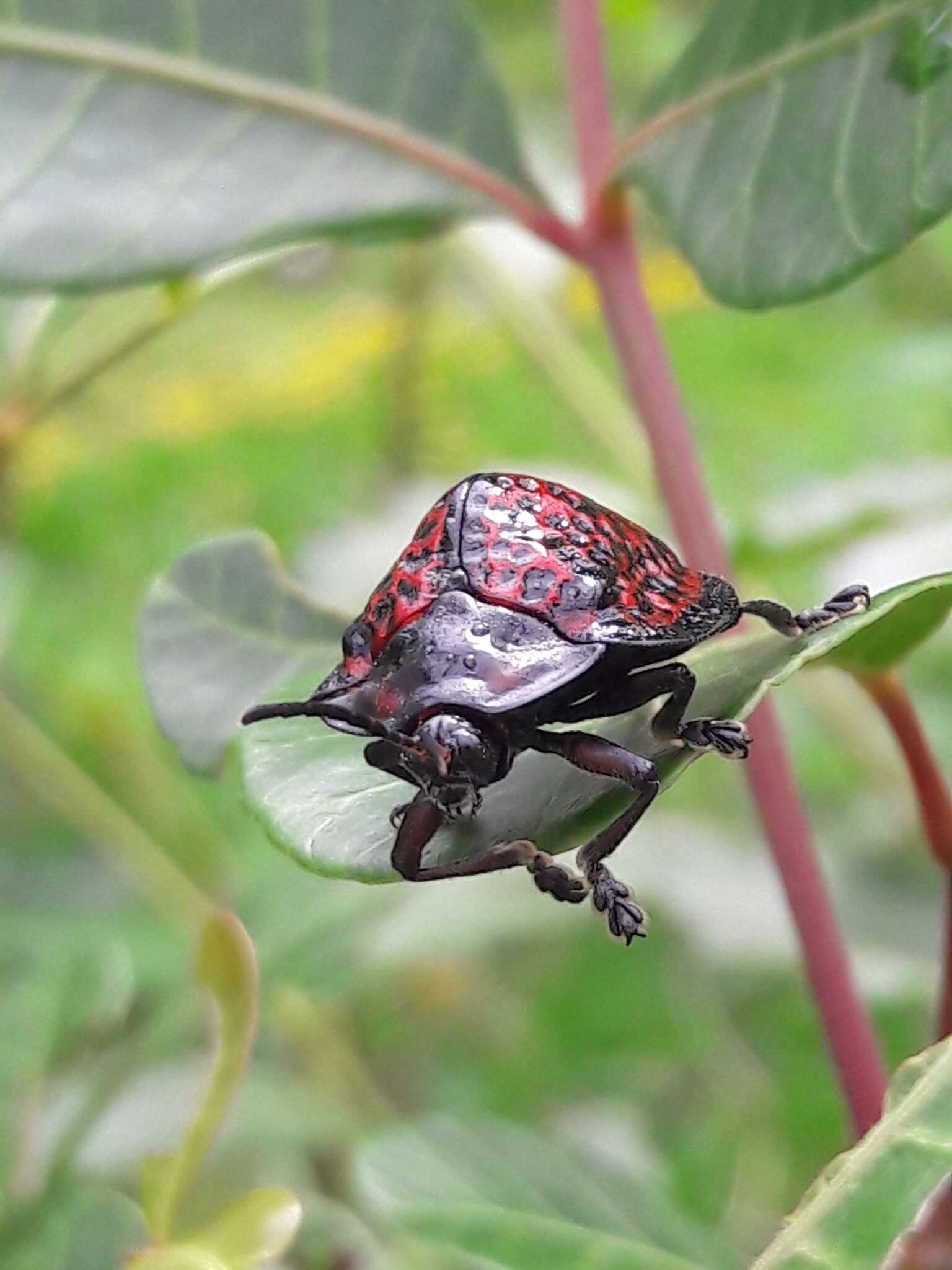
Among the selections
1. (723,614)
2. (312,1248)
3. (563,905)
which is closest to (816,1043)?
(563,905)

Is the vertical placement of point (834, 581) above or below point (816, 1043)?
above

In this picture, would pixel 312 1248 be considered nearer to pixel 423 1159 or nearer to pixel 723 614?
pixel 423 1159

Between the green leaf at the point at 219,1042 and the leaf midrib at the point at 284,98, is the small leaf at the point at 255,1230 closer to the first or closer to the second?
the green leaf at the point at 219,1042

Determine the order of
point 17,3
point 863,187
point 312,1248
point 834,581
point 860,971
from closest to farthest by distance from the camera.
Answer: point 863,187
point 17,3
point 312,1248
point 860,971
point 834,581

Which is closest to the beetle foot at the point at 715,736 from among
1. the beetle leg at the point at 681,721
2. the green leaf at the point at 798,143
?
the beetle leg at the point at 681,721

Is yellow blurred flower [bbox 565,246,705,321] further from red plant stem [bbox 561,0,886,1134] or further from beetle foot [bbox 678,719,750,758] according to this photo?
beetle foot [bbox 678,719,750,758]

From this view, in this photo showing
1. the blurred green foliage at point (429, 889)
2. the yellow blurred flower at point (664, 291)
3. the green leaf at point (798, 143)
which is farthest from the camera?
the yellow blurred flower at point (664, 291)
